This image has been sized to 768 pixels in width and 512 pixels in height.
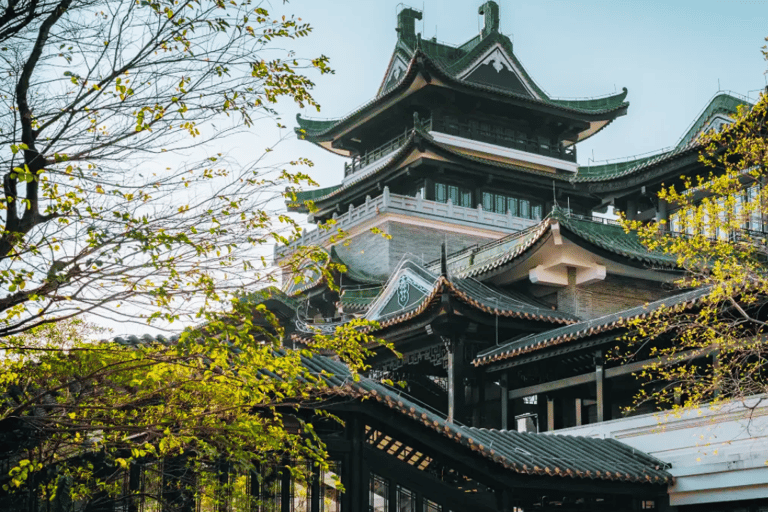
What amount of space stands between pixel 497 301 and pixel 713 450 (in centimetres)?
675

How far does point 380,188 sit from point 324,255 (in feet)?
88.0

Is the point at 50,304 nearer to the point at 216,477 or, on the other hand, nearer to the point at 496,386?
the point at 216,477

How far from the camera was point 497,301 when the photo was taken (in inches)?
815

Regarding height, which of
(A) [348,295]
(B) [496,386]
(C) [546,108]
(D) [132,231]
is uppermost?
(C) [546,108]

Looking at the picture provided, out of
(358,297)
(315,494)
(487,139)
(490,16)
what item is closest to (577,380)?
(315,494)

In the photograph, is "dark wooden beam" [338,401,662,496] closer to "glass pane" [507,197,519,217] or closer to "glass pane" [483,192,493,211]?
"glass pane" [483,192,493,211]

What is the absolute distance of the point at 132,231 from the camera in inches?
309

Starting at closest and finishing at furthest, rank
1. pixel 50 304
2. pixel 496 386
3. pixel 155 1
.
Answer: pixel 50 304 → pixel 155 1 → pixel 496 386

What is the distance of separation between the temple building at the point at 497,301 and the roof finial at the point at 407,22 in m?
0.07

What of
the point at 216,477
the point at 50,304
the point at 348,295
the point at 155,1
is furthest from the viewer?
the point at 348,295

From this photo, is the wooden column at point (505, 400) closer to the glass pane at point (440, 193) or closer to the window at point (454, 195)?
the glass pane at point (440, 193)

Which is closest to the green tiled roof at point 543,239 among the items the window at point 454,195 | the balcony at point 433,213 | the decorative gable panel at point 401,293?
the decorative gable panel at point 401,293

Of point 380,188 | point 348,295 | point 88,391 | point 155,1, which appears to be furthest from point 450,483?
point 380,188

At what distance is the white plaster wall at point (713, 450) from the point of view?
14156 millimetres
